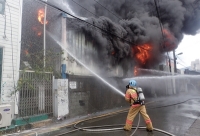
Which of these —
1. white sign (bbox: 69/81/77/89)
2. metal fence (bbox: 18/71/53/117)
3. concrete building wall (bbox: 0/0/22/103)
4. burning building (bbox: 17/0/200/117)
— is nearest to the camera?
concrete building wall (bbox: 0/0/22/103)

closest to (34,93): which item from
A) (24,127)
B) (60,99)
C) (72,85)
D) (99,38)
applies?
(60,99)

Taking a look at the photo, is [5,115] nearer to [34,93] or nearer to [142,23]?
A: [34,93]

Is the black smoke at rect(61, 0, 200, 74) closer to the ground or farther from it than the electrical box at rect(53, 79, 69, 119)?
farther from it

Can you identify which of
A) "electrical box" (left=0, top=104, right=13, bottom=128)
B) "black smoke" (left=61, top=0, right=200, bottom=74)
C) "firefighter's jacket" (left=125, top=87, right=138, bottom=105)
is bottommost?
"electrical box" (left=0, top=104, right=13, bottom=128)

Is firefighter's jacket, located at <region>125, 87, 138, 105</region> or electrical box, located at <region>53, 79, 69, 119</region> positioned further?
electrical box, located at <region>53, 79, 69, 119</region>

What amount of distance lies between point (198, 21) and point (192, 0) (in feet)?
7.98

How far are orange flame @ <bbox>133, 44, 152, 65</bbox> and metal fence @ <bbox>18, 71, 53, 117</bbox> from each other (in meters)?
9.73

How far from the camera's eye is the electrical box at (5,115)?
5.49m

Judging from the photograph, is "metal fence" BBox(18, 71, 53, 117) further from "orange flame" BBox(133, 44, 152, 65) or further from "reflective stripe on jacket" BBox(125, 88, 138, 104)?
"orange flame" BBox(133, 44, 152, 65)

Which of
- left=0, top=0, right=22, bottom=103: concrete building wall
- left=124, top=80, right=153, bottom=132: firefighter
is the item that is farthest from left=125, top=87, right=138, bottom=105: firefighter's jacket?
left=0, top=0, right=22, bottom=103: concrete building wall

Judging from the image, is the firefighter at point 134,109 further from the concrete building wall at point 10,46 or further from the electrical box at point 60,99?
the concrete building wall at point 10,46

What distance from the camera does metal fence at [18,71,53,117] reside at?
20.9 ft

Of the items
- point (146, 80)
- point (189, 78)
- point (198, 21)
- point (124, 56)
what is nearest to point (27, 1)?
point (124, 56)

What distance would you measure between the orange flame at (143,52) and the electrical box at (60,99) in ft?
29.8
